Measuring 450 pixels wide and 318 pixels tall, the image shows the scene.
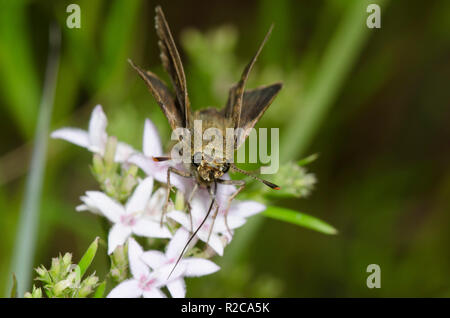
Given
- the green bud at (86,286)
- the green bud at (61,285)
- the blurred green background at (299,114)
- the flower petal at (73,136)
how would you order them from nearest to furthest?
the green bud at (61,285) → the green bud at (86,286) → the flower petal at (73,136) → the blurred green background at (299,114)

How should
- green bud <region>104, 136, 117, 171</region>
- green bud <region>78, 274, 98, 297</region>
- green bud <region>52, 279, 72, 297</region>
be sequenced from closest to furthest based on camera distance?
green bud <region>52, 279, 72, 297</region> → green bud <region>78, 274, 98, 297</region> → green bud <region>104, 136, 117, 171</region>

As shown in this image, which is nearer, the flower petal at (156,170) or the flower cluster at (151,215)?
the flower cluster at (151,215)

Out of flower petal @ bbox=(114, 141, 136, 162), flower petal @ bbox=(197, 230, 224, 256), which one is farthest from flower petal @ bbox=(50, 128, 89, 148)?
flower petal @ bbox=(197, 230, 224, 256)

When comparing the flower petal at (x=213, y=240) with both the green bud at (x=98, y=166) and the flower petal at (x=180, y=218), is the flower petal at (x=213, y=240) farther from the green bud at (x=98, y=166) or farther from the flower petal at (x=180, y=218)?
the green bud at (x=98, y=166)

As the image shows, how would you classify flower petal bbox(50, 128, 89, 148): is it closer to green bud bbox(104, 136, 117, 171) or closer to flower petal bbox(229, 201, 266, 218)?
green bud bbox(104, 136, 117, 171)

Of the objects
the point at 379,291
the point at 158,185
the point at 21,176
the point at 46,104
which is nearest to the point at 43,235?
the point at 21,176

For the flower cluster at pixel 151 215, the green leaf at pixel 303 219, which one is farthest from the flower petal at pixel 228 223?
the green leaf at pixel 303 219
